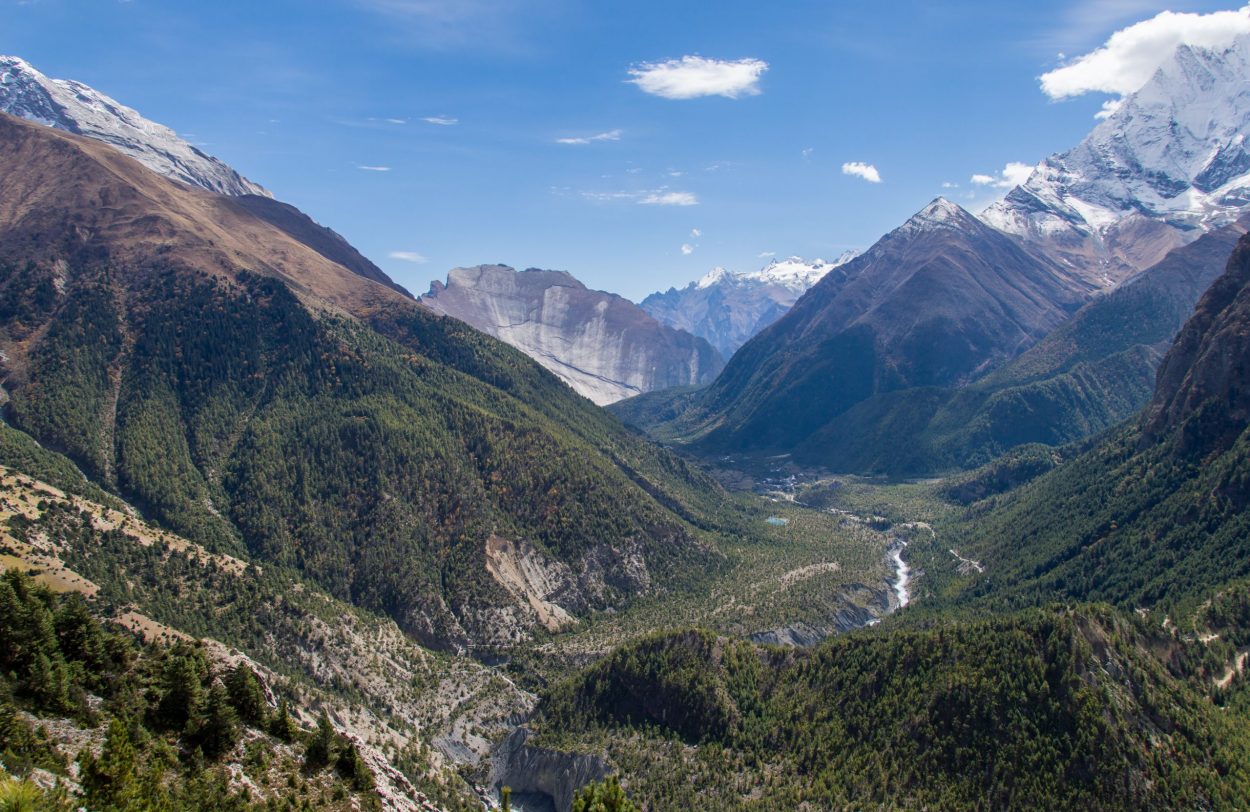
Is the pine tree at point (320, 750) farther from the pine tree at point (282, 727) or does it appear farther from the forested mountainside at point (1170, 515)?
the forested mountainside at point (1170, 515)

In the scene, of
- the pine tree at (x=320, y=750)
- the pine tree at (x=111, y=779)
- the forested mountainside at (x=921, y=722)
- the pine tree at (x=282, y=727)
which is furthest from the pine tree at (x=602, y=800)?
the forested mountainside at (x=921, y=722)

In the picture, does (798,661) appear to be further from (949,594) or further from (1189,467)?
(1189,467)

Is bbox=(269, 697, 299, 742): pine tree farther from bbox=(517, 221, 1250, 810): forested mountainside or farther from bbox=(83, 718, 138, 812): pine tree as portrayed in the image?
bbox=(517, 221, 1250, 810): forested mountainside

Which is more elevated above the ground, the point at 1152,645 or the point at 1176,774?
the point at 1152,645

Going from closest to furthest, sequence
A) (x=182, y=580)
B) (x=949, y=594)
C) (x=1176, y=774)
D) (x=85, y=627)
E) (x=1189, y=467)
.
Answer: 1. (x=85, y=627)
2. (x=1176, y=774)
3. (x=182, y=580)
4. (x=1189, y=467)
5. (x=949, y=594)

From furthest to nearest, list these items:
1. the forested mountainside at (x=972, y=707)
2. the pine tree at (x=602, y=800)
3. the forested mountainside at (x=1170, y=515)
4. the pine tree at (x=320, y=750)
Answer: the forested mountainside at (x=1170, y=515) → the forested mountainside at (x=972, y=707) → the pine tree at (x=320, y=750) → the pine tree at (x=602, y=800)

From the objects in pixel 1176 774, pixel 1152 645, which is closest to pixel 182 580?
pixel 1176 774

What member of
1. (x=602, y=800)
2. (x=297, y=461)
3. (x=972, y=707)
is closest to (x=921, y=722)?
(x=972, y=707)

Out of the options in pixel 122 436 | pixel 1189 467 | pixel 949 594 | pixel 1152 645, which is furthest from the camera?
pixel 949 594

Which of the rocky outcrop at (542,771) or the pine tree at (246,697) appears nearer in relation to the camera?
the pine tree at (246,697)
